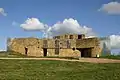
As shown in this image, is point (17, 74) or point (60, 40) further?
point (60, 40)

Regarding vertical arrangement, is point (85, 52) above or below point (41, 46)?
below

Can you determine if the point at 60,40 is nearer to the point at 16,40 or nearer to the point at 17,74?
the point at 16,40

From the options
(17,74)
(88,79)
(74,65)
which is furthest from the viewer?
(74,65)

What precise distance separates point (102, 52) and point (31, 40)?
16.8 metres

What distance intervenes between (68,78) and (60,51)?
4746 centimetres

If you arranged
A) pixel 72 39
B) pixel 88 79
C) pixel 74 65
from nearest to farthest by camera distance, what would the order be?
pixel 88 79 → pixel 74 65 → pixel 72 39

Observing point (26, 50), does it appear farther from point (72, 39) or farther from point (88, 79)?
point (88, 79)

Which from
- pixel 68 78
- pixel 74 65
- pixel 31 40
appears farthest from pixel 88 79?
pixel 31 40

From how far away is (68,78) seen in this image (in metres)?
23.1

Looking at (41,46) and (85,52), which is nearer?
(85,52)

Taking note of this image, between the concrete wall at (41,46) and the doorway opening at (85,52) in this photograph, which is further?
the concrete wall at (41,46)

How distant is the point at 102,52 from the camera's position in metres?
66.2

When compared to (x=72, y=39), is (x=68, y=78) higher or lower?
lower

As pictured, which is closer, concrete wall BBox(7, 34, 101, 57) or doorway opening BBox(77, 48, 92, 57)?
doorway opening BBox(77, 48, 92, 57)
